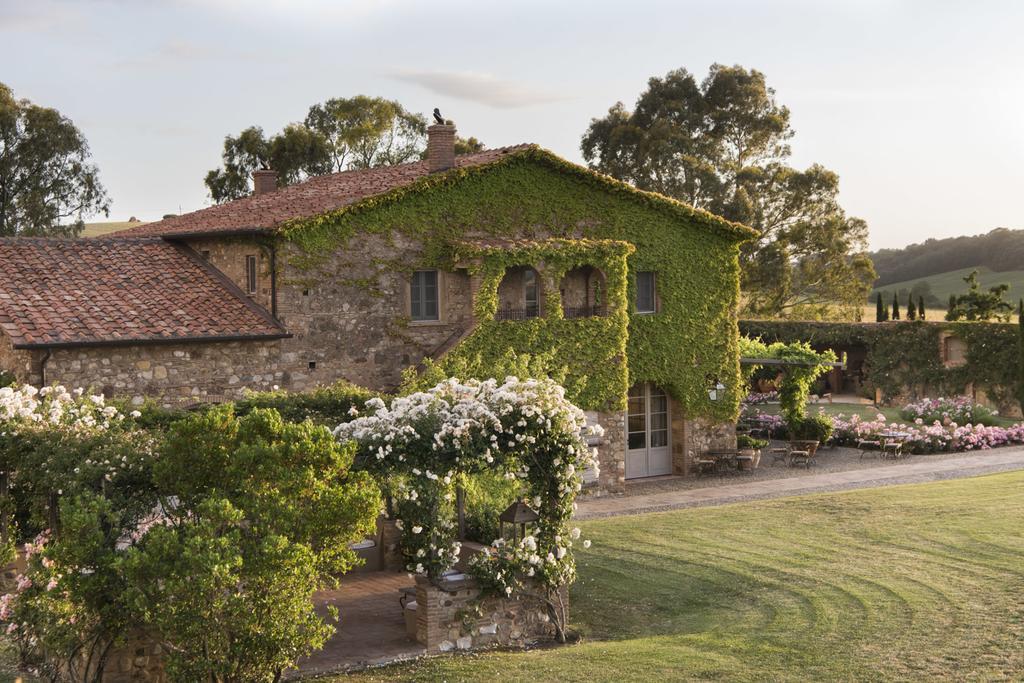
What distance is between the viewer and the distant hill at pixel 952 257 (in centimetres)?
7612

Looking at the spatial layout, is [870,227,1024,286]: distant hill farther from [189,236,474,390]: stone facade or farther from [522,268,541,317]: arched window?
[189,236,474,390]: stone facade

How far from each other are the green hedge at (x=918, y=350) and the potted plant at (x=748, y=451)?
37.2 ft

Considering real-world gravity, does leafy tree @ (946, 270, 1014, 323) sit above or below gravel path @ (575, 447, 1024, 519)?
above

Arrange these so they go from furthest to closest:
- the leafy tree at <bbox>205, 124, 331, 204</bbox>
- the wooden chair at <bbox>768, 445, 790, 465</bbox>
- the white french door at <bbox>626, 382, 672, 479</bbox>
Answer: the leafy tree at <bbox>205, 124, 331, 204</bbox>
the wooden chair at <bbox>768, 445, 790, 465</bbox>
the white french door at <bbox>626, 382, 672, 479</bbox>

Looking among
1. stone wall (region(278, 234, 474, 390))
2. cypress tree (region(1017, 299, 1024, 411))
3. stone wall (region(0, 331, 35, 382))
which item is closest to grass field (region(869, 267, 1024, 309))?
cypress tree (region(1017, 299, 1024, 411))

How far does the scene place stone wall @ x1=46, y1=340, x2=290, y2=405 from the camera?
19.8 meters

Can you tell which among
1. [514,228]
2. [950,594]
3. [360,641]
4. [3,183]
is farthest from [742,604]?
[3,183]

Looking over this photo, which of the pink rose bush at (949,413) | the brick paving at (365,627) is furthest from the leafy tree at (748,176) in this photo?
the brick paving at (365,627)

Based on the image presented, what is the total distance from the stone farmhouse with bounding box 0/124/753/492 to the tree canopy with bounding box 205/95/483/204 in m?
23.0

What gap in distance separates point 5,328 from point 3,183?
29366 mm

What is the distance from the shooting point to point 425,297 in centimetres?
2405

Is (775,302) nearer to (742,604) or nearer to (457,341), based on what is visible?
(457,341)

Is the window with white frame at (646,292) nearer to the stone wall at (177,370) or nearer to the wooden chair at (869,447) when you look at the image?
the wooden chair at (869,447)

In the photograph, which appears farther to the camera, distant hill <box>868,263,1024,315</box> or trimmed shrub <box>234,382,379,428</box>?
distant hill <box>868,263,1024,315</box>
